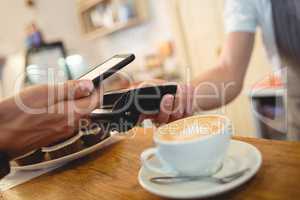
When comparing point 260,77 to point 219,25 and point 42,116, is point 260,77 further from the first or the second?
point 42,116

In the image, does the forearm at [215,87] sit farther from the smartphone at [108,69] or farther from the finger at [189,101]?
the smartphone at [108,69]

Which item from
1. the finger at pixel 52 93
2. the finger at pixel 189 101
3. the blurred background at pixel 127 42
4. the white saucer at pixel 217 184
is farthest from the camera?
the blurred background at pixel 127 42

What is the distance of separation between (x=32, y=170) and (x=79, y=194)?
8.0 inches

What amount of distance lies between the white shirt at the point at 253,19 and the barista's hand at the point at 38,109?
497 millimetres

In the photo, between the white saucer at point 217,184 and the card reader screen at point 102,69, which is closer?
the white saucer at point 217,184

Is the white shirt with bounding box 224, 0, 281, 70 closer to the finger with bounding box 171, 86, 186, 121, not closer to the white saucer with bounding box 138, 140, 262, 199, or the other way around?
the finger with bounding box 171, 86, 186, 121

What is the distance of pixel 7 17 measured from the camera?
8.49ft

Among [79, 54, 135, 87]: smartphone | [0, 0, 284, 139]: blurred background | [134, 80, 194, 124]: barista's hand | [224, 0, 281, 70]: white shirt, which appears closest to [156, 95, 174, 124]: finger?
[134, 80, 194, 124]: barista's hand

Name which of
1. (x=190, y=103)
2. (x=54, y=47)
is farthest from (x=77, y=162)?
→ (x=54, y=47)

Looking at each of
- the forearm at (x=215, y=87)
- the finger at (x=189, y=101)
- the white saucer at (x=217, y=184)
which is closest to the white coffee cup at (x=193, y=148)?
the white saucer at (x=217, y=184)

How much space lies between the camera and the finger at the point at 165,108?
23.7 inches

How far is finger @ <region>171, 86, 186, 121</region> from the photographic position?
0.66 m

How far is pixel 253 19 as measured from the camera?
2.79 ft

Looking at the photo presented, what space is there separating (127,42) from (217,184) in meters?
2.21
